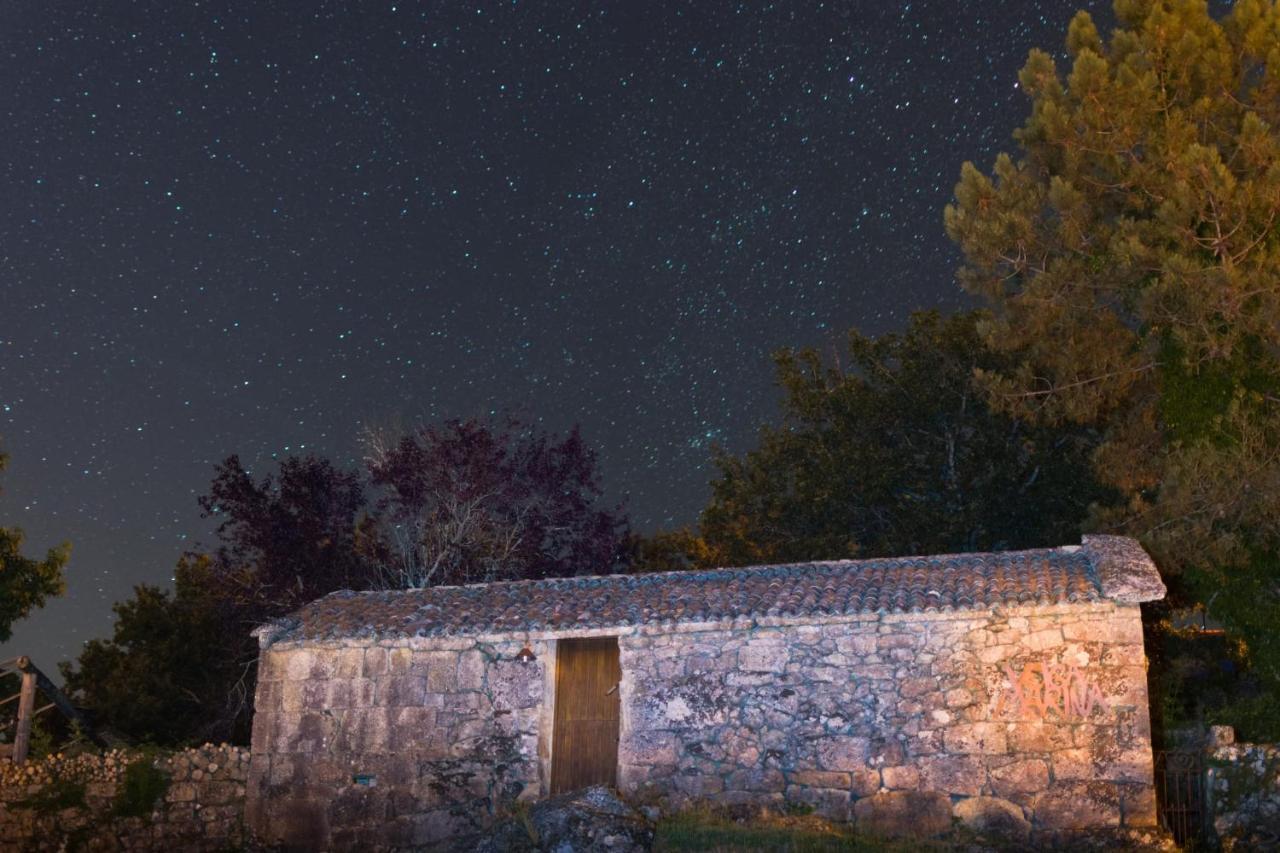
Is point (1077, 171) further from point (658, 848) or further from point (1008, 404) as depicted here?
point (658, 848)

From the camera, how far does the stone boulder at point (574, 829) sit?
12719 mm

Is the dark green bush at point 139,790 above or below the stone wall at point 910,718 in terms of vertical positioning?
below

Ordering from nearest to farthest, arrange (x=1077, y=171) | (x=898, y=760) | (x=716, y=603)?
1. (x=898, y=760)
2. (x=716, y=603)
3. (x=1077, y=171)

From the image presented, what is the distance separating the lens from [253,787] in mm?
15250

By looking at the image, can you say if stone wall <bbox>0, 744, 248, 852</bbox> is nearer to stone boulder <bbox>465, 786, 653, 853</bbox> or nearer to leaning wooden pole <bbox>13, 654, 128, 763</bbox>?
leaning wooden pole <bbox>13, 654, 128, 763</bbox>

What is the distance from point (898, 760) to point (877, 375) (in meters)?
15.6

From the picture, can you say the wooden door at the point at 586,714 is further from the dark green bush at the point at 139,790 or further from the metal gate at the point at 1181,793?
the metal gate at the point at 1181,793

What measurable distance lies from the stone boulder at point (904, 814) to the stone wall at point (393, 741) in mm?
3857

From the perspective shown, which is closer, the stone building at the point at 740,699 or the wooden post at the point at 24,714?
the stone building at the point at 740,699

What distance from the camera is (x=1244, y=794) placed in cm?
1281

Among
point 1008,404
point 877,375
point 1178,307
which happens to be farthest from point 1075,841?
point 877,375

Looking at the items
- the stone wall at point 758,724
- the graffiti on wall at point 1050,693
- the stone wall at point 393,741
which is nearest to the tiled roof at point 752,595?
the stone wall at point 758,724

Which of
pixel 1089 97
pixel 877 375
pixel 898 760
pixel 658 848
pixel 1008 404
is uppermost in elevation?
pixel 1089 97

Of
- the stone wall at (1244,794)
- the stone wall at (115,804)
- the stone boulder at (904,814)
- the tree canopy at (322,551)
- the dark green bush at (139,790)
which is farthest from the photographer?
the tree canopy at (322,551)
